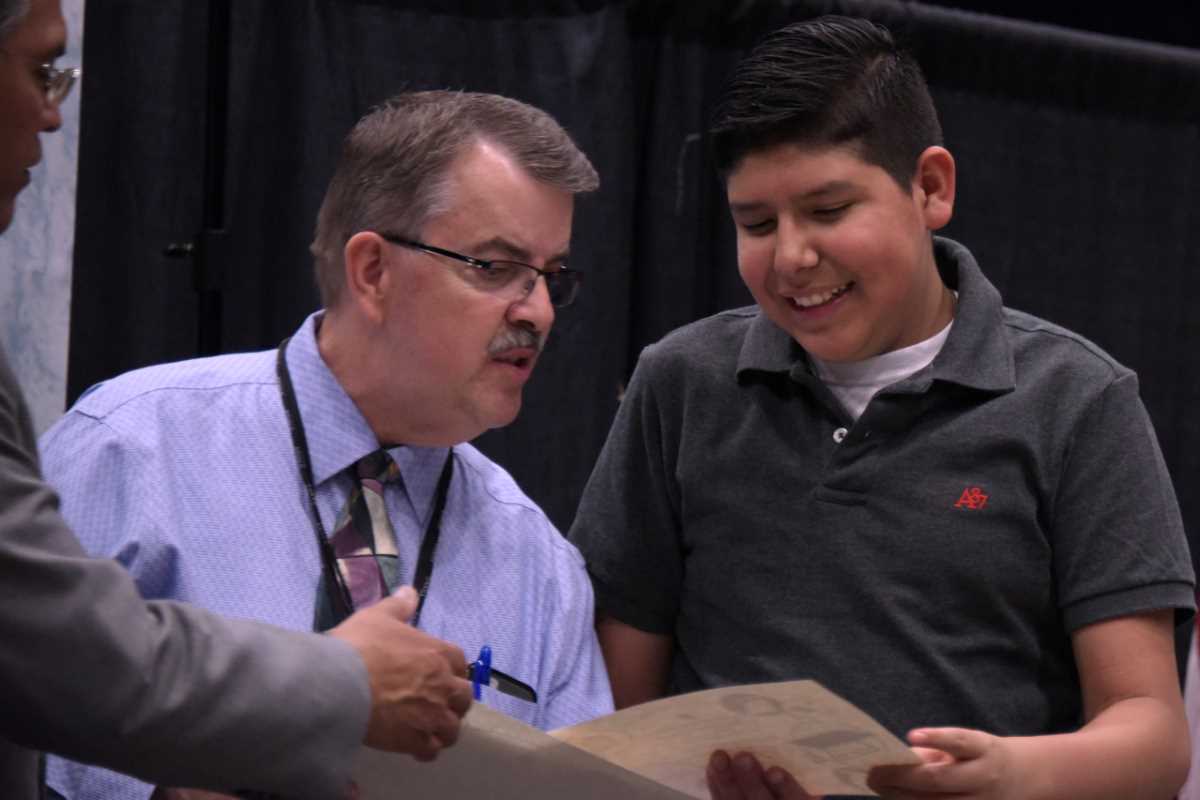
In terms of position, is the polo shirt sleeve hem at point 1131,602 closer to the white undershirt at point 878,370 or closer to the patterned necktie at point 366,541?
the white undershirt at point 878,370

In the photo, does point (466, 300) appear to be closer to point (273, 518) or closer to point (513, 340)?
point (513, 340)

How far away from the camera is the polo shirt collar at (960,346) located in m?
1.95

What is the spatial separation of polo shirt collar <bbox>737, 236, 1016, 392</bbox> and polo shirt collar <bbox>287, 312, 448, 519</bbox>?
42 cm

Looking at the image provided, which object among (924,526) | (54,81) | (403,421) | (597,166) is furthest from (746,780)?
(597,166)

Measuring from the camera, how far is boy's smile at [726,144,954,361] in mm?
1915

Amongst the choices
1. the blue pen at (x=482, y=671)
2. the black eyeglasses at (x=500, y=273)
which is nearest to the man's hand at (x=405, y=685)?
the blue pen at (x=482, y=671)

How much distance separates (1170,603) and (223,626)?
1.08 metres

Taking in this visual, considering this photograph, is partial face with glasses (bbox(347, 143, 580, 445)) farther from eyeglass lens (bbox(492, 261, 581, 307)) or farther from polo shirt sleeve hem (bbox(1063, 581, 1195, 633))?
polo shirt sleeve hem (bbox(1063, 581, 1195, 633))

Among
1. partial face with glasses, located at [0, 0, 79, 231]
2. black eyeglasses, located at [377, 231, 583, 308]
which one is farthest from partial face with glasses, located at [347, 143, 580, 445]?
partial face with glasses, located at [0, 0, 79, 231]

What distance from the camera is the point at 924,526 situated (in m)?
1.92

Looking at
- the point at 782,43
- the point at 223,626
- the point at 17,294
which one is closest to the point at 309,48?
the point at 17,294

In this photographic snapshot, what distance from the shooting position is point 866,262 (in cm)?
192

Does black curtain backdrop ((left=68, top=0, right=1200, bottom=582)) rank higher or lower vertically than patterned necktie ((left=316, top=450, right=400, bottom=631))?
higher

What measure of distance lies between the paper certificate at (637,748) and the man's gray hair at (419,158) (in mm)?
745
